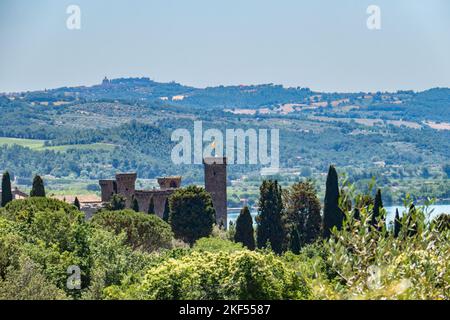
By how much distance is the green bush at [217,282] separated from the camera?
1099 inches

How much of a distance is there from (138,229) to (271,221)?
805 cm

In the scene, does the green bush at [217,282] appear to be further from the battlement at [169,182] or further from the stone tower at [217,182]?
the battlement at [169,182]

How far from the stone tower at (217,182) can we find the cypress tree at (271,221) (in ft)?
76.0

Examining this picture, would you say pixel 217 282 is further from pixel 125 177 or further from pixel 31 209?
pixel 125 177

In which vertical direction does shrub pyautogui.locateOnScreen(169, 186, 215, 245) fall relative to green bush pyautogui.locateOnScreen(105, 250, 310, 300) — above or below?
below

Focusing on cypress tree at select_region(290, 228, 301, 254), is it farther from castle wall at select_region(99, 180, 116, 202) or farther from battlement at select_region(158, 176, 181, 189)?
battlement at select_region(158, 176, 181, 189)

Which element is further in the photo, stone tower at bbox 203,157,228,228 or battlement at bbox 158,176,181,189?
battlement at bbox 158,176,181,189

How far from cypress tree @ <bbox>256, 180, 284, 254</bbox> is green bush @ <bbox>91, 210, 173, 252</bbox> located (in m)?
5.82

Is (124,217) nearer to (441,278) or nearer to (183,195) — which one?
(183,195)

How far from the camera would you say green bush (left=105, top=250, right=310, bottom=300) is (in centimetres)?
2791

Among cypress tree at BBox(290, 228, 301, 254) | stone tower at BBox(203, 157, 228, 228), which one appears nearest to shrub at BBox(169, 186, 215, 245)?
cypress tree at BBox(290, 228, 301, 254)

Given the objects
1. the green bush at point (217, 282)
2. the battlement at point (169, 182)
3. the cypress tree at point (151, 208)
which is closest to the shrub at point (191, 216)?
the cypress tree at point (151, 208)
